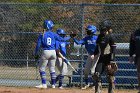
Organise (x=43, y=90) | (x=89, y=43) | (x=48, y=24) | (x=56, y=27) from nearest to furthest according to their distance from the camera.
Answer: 1. (x=43, y=90)
2. (x=89, y=43)
3. (x=48, y=24)
4. (x=56, y=27)

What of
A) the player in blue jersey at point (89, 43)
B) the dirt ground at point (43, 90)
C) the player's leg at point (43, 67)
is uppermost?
the player in blue jersey at point (89, 43)

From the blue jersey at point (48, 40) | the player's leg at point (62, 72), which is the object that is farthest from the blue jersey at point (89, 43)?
the player's leg at point (62, 72)

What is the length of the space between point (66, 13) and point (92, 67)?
346 centimetres

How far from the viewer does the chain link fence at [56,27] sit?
17047 millimetres

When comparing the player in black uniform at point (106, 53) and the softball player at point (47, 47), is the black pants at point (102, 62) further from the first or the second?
the softball player at point (47, 47)

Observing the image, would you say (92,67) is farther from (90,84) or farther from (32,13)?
(32,13)

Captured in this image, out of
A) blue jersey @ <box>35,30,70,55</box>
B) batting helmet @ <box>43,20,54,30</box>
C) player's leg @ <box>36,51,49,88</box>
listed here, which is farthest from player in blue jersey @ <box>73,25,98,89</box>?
player's leg @ <box>36,51,49,88</box>

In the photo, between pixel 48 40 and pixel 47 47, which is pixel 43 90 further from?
pixel 48 40

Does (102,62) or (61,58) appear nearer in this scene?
(102,62)

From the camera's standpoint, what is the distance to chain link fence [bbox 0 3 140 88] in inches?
671

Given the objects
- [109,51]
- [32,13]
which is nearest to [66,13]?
[32,13]

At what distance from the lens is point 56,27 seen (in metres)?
18.8

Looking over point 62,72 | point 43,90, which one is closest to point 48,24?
point 62,72

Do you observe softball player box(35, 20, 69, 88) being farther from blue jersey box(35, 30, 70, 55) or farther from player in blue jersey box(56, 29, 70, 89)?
player in blue jersey box(56, 29, 70, 89)
